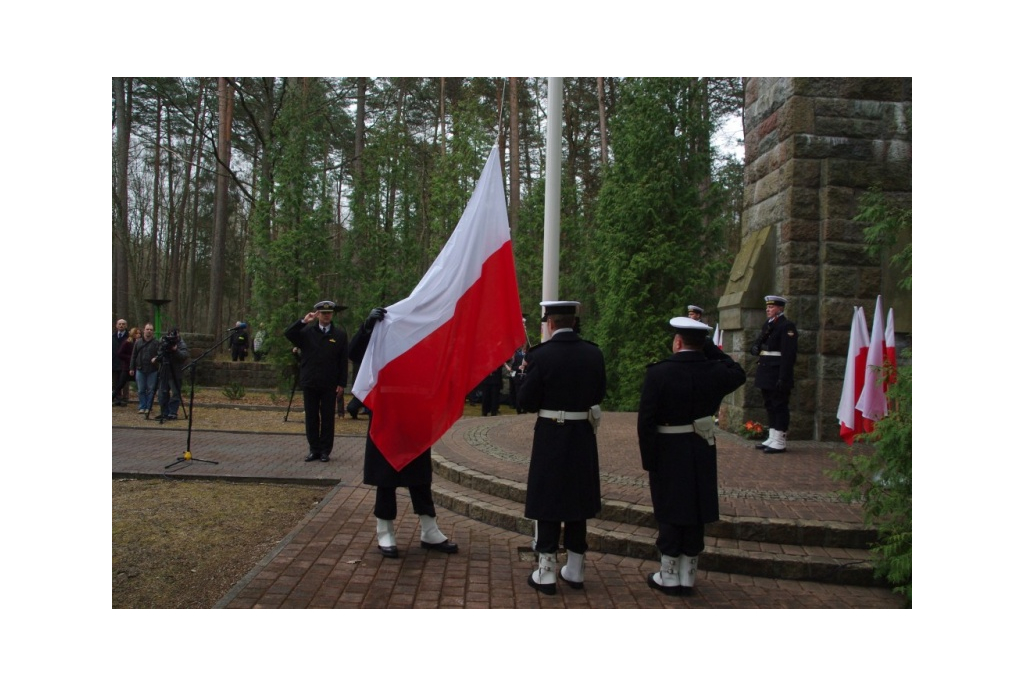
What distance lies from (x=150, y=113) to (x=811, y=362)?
24.4 m

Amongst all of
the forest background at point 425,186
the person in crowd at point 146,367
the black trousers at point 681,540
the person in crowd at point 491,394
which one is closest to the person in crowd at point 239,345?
the forest background at point 425,186

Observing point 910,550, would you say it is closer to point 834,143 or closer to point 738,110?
point 834,143

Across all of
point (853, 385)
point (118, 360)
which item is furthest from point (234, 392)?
point (853, 385)

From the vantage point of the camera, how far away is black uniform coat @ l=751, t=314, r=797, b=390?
26.1 ft

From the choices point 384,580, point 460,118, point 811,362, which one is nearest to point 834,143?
point 811,362

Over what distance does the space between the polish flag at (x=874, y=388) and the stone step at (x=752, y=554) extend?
2.33 meters

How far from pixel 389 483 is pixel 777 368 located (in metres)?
5.22

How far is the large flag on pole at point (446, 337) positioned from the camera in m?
5.18

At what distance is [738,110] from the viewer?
21.4 metres

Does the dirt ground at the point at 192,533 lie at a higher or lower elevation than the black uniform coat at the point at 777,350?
lower

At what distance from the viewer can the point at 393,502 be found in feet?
17.3

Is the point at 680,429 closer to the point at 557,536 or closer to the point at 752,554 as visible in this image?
the point at 557,536

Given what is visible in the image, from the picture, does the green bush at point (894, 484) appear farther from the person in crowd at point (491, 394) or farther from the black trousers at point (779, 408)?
the person in crowd at point (491, 394)

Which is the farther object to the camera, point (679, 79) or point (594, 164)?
point (594, 164)
